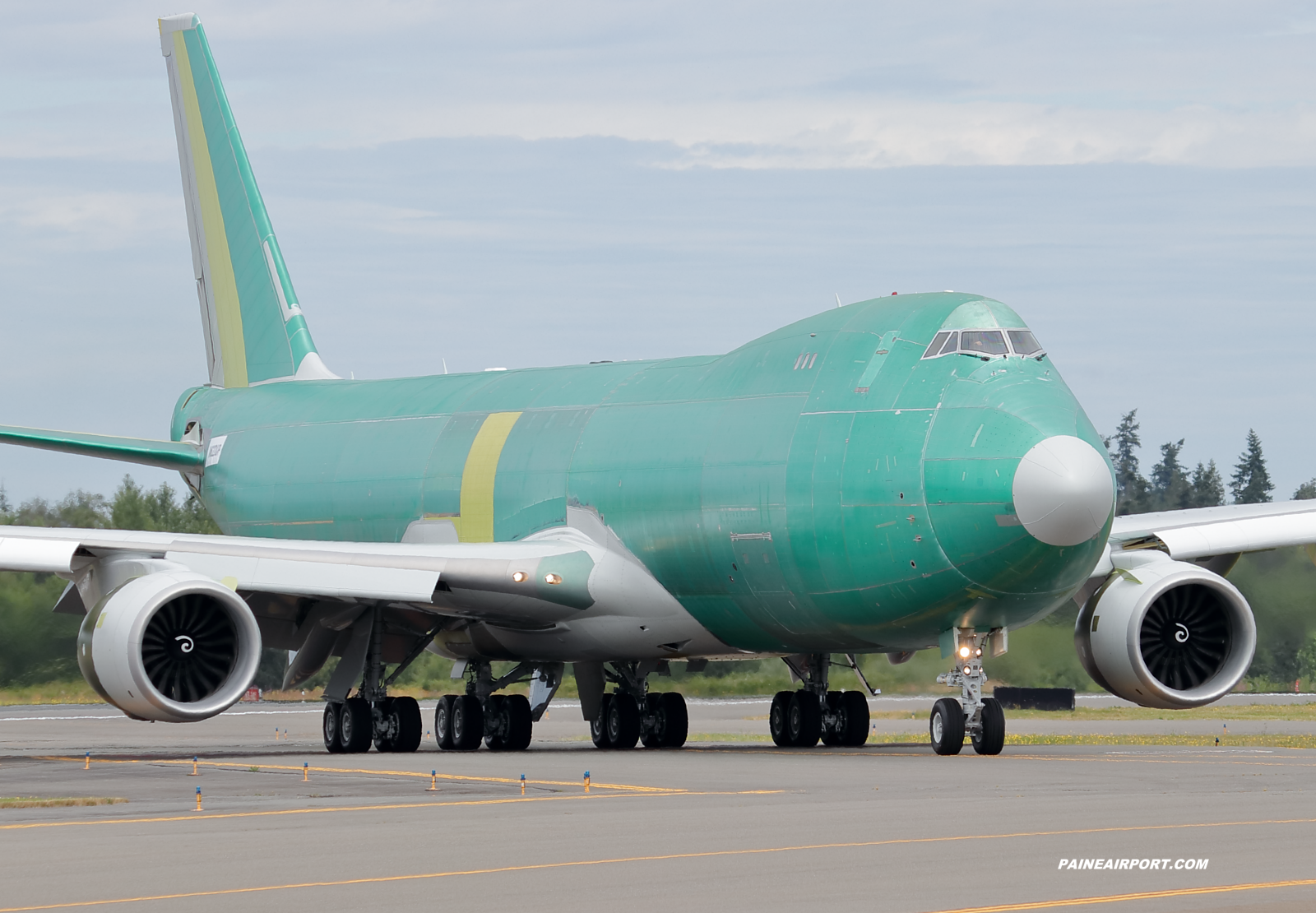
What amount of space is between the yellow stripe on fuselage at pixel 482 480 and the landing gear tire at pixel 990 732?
8943 millimetres

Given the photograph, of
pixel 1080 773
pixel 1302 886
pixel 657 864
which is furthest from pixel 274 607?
pixel 1302 886

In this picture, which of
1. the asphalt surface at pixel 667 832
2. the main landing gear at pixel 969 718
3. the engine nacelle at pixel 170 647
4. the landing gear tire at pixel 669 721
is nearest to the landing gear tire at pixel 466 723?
the landing gear tire at pixel 669 721

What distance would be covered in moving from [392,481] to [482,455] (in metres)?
2.17

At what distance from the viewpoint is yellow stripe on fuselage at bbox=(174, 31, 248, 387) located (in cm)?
3844

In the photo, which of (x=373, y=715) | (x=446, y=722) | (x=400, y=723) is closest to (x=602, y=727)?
(x=446, y=722)

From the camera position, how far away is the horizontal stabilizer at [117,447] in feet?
105

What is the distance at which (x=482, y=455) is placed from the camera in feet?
100

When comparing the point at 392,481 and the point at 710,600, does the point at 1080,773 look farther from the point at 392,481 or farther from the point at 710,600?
the point at 392,481

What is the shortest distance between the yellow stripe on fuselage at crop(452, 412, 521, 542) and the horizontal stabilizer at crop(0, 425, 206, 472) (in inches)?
254

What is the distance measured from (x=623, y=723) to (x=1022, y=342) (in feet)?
27.8

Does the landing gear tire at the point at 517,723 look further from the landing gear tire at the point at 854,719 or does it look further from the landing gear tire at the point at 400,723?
the landing gear tire at the point at 854,719

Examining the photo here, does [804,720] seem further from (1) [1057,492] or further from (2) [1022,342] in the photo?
(1) [1057,492]

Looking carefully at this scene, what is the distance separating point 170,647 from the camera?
2427 centimetres

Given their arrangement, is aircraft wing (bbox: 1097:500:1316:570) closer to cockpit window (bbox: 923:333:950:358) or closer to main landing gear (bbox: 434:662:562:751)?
cockpit window (bbox: 923:333:950:358)
